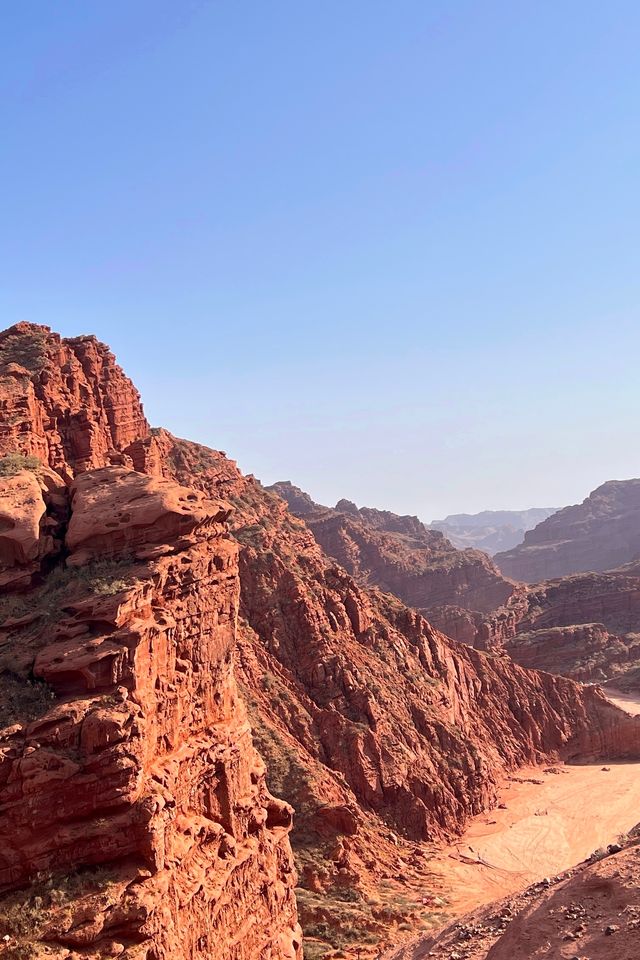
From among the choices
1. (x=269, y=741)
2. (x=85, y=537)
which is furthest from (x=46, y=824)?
(x=269, y=741)

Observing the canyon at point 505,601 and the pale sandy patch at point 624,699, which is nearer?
the pale sandy patch at point 624,699

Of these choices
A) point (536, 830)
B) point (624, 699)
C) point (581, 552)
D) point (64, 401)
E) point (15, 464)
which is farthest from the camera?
point (581, 552)

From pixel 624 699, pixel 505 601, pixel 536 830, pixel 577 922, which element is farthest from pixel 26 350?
pixel 505 601

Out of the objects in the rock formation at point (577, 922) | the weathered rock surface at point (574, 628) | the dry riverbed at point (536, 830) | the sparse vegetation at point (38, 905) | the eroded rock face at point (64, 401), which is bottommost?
the dry riverbed at point (536, 830)

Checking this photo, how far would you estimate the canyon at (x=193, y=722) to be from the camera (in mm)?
19281

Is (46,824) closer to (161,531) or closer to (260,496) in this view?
(161,531)

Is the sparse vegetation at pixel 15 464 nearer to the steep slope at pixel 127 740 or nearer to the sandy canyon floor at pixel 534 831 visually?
the steep slope at pixel 127 740

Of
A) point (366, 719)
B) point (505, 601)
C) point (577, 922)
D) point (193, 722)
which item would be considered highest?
point (193, 722)

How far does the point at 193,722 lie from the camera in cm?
2458

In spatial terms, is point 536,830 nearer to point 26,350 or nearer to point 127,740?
point 127,740

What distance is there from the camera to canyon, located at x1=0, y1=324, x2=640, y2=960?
1928 cm

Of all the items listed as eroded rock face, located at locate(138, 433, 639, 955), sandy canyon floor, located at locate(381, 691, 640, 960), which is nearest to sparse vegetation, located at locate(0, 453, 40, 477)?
eroded rock face, located at locate(138, 433, 639, 955)

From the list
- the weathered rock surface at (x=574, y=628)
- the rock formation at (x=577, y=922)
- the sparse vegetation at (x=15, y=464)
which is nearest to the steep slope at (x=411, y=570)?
the weathered rock surface at (x=574, y=628)

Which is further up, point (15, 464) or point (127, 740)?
point (15, 464)
